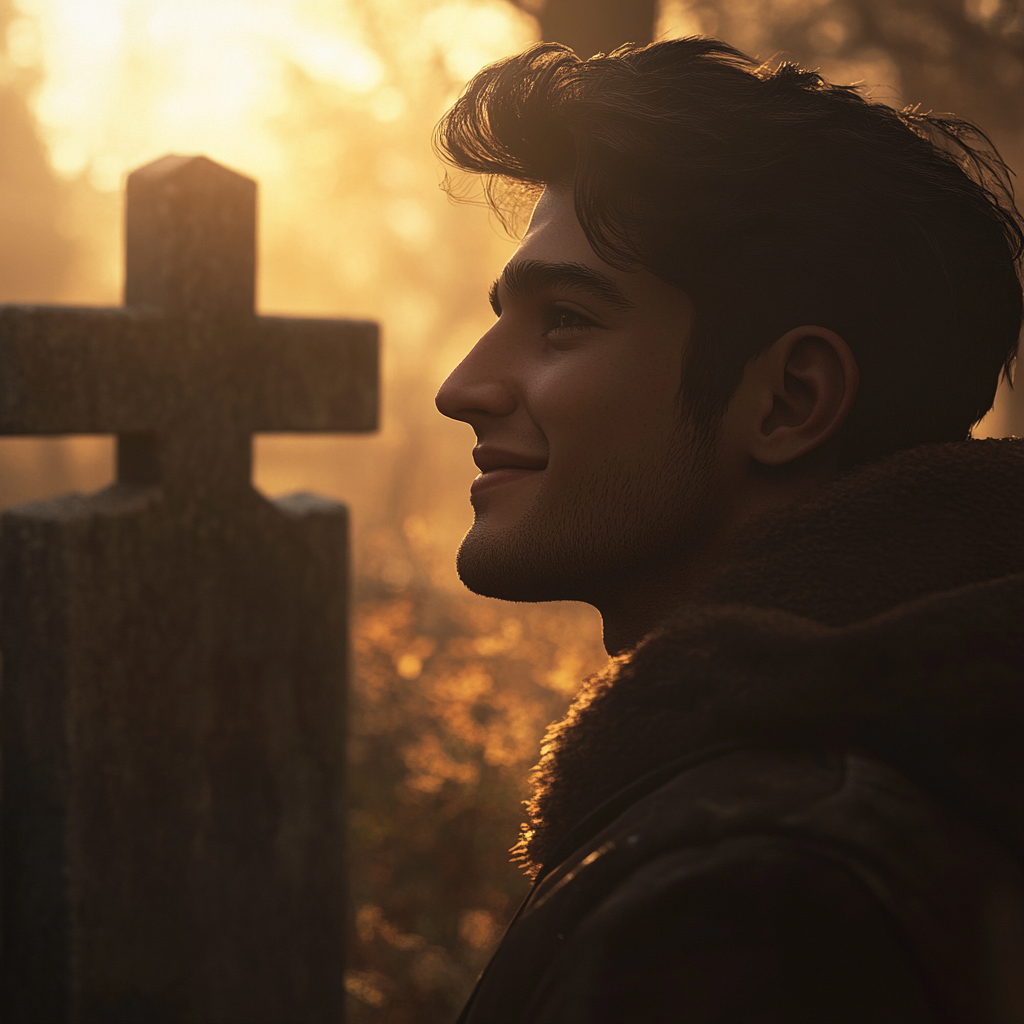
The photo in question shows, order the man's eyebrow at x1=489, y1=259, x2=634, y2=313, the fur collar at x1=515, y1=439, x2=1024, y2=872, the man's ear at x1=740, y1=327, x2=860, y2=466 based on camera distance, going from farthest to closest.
→ the man's eyebrow at x1=489, y1=259, x2=634, y2=313 → the man's ear at x1=740, y1=327, x2=860, y2=466 → the fur collar at x1=515, y1=439, x2=1024, y2=872

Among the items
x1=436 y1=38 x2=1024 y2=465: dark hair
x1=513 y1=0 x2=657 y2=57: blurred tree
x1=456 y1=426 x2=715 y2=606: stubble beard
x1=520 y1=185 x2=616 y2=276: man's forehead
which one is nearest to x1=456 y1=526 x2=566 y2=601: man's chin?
x1=456 y1=426 x2=715 y2=606: stubble beard

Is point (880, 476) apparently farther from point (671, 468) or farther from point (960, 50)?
point (960, 50)

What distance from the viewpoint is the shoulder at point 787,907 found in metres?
0.98

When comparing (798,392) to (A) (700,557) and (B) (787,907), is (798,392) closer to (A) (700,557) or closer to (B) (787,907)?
(A) (700,557)

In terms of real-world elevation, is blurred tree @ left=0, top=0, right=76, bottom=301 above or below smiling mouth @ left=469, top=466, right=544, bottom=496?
above

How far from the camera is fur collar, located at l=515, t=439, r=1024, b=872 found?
1.13 metres

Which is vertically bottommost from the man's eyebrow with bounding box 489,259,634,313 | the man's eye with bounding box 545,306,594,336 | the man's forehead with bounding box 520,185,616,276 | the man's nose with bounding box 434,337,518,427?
the man's nose with bounding box 434,337,518,427

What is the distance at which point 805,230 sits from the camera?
72.7 inches

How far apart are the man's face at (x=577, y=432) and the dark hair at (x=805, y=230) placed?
0.18ft

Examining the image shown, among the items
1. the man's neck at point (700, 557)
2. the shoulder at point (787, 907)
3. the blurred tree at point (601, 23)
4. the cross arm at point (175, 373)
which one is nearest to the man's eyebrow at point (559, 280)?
the man's neck at point (700, 557)

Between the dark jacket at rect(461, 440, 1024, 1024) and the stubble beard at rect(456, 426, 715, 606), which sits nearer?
the dark jacket at rect(461, 440, 1024, 1024)

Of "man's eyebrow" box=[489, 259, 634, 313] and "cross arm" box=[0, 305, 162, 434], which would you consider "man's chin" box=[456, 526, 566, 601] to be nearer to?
"man's eyebrow" box=[489, 259, 634, 313]

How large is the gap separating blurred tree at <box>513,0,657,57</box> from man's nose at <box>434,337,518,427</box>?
11.3ft

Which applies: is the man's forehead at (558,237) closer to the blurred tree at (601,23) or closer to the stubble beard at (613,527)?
the stubble beard at (613,527)
